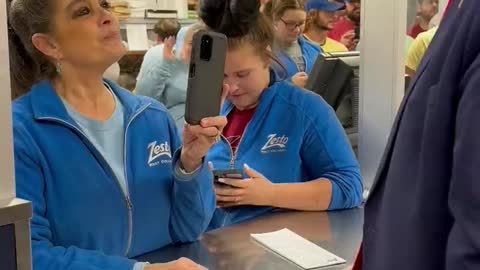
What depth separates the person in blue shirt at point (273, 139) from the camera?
1.71 m

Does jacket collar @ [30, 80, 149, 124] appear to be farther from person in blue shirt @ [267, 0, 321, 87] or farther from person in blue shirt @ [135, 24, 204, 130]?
person in blue shirt @ [135, 24, 204, 130]

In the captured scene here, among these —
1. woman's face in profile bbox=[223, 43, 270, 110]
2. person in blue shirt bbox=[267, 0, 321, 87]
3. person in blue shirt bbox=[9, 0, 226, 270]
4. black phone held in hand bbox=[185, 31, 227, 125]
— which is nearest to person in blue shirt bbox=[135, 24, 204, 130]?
person in blue shirt bbox=[267, 0, 321, 87]

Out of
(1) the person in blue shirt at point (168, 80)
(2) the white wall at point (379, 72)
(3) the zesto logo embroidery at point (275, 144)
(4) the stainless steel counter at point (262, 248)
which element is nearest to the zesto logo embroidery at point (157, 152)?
(4) the stainless steel counter at point (262, 248)

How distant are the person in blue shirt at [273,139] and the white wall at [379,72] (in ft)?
1.16

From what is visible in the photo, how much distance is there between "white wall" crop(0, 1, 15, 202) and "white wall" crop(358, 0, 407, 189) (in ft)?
4.76

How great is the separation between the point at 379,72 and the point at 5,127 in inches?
58.8

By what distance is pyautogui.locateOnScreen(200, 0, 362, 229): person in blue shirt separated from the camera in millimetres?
1714

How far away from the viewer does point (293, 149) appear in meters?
1.76

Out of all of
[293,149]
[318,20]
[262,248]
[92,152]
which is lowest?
[262,248]

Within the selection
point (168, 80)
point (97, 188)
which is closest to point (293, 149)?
point (97, 188)

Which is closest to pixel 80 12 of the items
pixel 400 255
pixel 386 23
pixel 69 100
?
pixel 69 100

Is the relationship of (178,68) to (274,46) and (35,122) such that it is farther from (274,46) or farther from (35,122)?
(35,122)

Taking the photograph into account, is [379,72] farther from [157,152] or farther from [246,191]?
[157,152]

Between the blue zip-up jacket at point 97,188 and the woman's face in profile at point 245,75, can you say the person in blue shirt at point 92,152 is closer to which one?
the blue zip-up jacket at point 97,188
